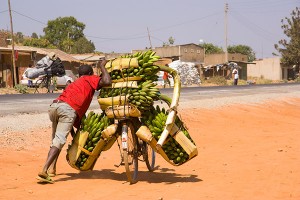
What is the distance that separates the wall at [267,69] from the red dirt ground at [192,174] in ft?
241

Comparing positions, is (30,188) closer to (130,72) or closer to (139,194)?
(139,194)

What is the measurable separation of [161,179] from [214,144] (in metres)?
4.41

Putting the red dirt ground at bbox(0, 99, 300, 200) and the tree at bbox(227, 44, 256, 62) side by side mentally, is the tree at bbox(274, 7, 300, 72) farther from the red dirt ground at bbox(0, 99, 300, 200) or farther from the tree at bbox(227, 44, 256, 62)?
the red dirt ground at bbox(0, 99, 300, 200)

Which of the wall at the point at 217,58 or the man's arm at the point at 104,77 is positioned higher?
the wall at the point at 217,58

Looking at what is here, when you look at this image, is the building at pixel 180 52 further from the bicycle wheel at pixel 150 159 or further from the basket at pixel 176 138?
the basket at pixel 176 138

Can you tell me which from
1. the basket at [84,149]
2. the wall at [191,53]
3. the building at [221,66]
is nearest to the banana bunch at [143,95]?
the basket at [84,149]

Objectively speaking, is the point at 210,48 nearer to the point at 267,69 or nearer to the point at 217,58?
the point at 267,69

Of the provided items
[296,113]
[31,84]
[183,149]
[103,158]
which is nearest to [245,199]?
[183,149]

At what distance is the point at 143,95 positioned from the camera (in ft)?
20.5

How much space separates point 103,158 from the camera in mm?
9008

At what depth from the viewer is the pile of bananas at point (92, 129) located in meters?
6.51

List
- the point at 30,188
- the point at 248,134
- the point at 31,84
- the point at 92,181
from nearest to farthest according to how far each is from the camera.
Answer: the point at 30,188, the point at 92,181, the point at 248,134, the point at 31,84

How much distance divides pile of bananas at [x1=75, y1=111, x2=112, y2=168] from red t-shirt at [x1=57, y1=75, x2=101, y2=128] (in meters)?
0.17

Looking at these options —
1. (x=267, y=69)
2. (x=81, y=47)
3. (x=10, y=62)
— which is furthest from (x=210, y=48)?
(x=10, y=62)
